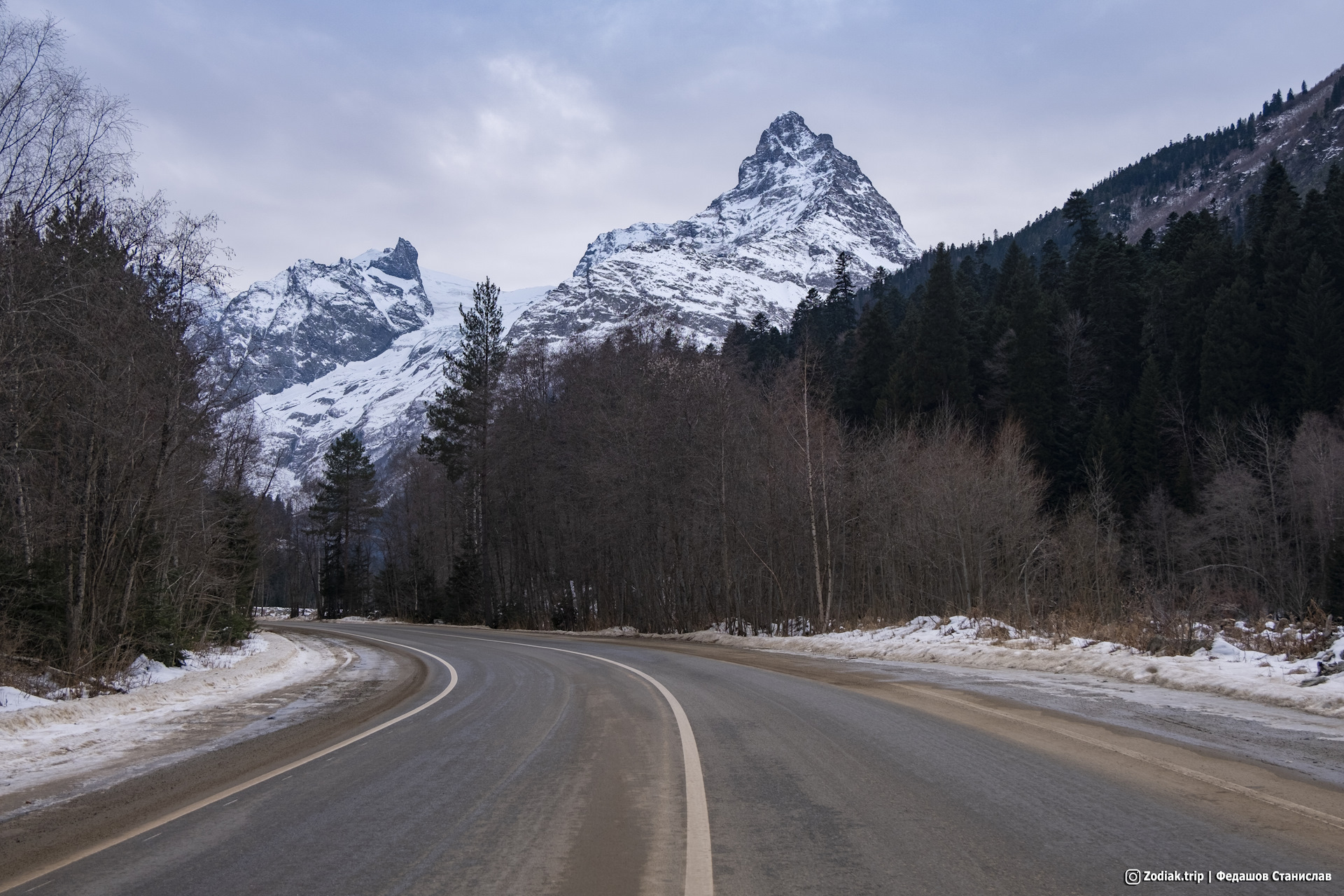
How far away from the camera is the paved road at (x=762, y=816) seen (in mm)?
3975

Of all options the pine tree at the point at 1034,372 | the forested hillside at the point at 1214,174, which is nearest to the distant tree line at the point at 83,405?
the pine tree at the point at 1034,372

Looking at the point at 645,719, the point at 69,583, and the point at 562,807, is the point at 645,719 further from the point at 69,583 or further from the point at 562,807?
the point at 69,583

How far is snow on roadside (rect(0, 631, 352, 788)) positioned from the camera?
7211mm

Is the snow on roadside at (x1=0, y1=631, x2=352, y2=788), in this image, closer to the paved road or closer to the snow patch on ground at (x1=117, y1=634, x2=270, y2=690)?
the snow patch on ground at (x1=117, y1=634, x2=270, y2=690)

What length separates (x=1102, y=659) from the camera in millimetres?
12039

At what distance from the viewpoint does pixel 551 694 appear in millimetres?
11500

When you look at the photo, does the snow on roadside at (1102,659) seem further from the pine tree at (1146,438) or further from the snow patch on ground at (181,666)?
the pine tree at (1146,438)

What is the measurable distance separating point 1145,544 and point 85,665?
48826 millimetres

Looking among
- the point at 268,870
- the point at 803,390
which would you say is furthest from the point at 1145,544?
the point at 268,870

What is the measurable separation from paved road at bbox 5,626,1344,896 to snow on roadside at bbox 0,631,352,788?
227cm

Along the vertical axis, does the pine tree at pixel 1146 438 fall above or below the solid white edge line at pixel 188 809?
above

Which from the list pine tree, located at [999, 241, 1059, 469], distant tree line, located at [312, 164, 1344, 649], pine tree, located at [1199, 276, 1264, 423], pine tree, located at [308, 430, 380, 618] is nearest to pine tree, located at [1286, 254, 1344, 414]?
distant tree line, located at [312, 164, 1344, 649]

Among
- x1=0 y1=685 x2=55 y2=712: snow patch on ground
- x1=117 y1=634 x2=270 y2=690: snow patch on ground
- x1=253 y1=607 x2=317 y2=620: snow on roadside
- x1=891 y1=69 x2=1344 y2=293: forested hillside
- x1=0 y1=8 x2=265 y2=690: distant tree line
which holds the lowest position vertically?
x1=253 y1=607 x2=317 y2=620: snow on roadside

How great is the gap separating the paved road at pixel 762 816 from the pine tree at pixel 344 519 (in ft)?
209
